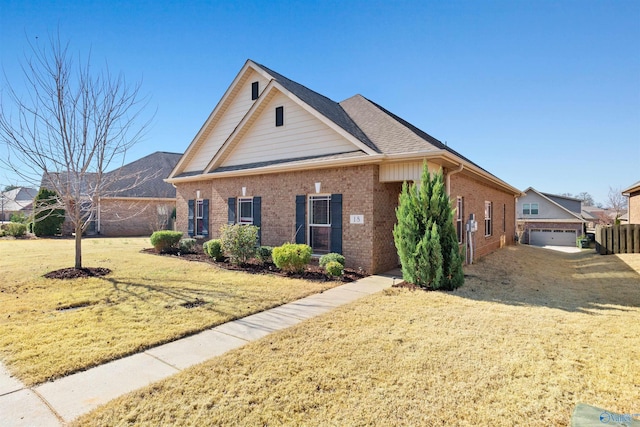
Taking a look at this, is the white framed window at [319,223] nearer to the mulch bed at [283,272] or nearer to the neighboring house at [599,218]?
the mulch bed at [283,272]

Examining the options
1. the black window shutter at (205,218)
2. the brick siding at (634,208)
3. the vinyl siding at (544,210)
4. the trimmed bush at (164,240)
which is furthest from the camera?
the vinyl siding at (544,210)

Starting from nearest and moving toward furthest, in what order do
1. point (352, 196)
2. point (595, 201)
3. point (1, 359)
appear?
point (1, 359)
point (352, 196)
point (595, 201)

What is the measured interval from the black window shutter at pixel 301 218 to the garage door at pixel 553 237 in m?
31.4

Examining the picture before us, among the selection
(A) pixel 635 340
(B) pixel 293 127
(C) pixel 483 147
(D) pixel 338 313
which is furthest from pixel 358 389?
(C) pixel 483 147

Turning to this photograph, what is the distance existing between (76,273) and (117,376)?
6.80 m

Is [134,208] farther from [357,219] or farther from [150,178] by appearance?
[357,219]

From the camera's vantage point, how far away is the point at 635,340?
4.38 metres

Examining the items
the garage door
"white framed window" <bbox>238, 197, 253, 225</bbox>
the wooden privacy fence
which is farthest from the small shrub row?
the garage door

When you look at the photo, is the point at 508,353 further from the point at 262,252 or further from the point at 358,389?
the point at 262,252

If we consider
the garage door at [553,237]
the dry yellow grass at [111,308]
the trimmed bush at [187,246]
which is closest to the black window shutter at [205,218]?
the trimmed bush at [187,246]

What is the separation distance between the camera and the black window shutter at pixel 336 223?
31.8 ft

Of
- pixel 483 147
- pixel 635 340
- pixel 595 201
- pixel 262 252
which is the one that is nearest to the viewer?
pixel 635 340

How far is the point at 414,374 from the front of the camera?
3463mm

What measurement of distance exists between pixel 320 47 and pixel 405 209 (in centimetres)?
879
